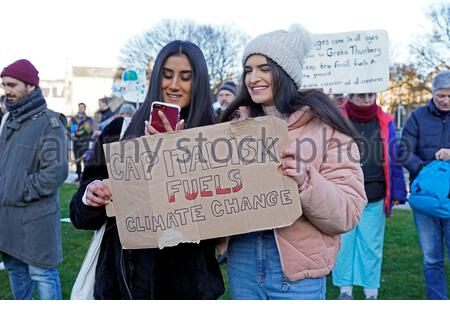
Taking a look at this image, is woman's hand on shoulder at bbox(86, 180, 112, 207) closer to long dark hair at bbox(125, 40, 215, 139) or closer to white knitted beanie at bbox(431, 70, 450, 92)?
long dark hair at bbox(125, 40, 215, 139)

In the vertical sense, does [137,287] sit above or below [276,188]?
below

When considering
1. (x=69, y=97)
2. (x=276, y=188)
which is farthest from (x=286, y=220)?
(x=69, y=97)

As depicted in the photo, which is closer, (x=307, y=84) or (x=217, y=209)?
(x=217, y=209)

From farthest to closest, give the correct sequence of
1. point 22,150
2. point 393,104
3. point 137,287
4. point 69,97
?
point 69,97
point 393,104
point 22,150
point 137,287

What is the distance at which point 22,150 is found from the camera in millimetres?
3533

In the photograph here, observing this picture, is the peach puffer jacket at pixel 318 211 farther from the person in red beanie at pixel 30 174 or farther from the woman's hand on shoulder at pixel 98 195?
the person in red beanie at pixel 30 174

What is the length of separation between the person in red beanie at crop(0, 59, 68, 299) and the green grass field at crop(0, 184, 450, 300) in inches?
40.1

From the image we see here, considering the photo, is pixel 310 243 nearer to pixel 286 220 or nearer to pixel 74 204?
pixel 286 220

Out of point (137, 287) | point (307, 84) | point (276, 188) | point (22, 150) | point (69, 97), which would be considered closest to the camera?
point (276, 188)

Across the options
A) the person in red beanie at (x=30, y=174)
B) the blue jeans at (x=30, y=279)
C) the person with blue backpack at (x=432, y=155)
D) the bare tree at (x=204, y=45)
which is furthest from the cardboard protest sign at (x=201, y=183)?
the bare tree at (x=204, y=45)

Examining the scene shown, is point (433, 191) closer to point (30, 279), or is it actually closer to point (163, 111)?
point (163, 111)

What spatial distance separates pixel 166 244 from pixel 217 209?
0.76 ft

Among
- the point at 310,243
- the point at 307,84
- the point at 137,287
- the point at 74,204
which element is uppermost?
the point at 307,84

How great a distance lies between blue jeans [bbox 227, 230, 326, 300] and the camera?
2.07 meters
